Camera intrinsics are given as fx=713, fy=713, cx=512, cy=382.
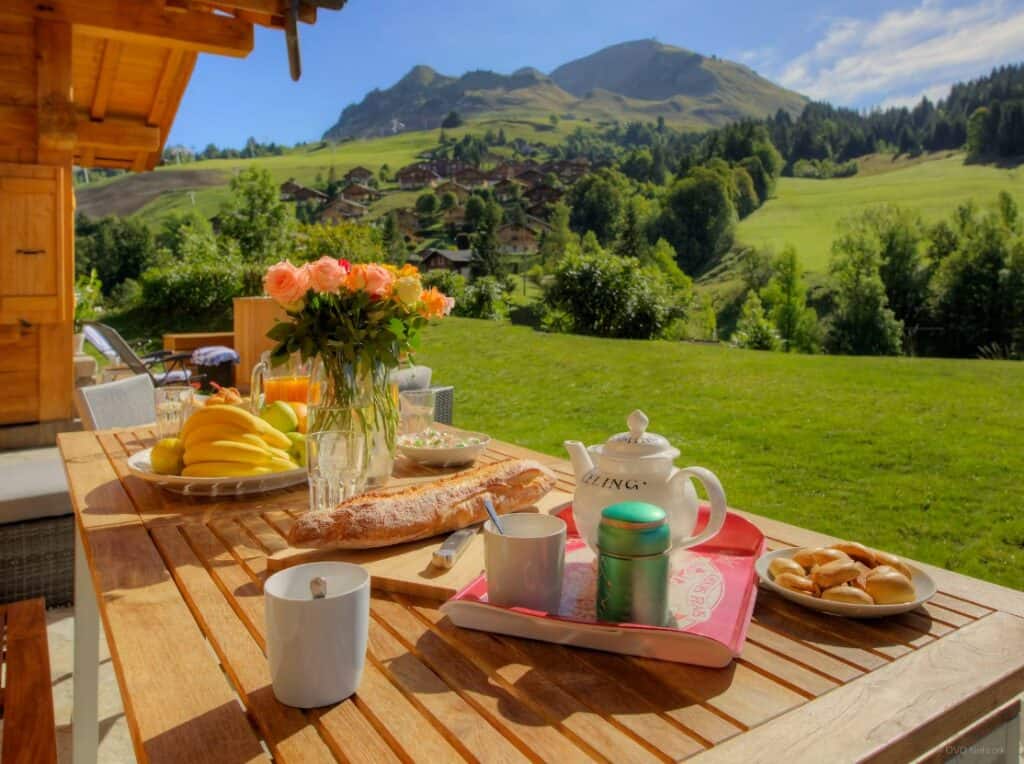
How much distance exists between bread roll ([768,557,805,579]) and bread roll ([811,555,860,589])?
0.08ft

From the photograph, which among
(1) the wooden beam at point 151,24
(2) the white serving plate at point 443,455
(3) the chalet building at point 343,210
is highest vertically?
(3) the chalet building at point 343,210

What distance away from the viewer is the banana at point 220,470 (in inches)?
53.1

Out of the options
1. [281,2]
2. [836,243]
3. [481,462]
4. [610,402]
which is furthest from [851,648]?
[836,243]

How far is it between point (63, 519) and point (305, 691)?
6.65ft

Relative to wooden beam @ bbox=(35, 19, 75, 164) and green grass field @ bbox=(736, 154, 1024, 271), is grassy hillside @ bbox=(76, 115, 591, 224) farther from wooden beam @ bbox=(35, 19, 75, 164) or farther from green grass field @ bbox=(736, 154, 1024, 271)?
wooden beam @ bbox=(35, 19, 75, 164)

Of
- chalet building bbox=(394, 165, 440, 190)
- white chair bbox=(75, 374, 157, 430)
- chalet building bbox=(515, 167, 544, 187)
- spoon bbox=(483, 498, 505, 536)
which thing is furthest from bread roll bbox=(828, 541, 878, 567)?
chalet building bbox=(394, 165, 440, 190)

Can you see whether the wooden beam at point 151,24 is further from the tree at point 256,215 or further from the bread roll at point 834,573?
the tree at point 256,215

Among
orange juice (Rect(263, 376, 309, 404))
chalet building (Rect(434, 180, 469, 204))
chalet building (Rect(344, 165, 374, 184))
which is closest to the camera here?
orange juice (Rect(263, 376, 309, 404))

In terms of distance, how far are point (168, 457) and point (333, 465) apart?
413 mm

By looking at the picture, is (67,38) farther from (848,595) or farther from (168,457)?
(848,595)

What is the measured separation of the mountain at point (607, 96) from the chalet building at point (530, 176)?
50.1m

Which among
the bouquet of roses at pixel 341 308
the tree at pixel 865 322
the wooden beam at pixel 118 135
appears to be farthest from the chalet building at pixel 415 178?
the bouquet of roses at pixel 341 308

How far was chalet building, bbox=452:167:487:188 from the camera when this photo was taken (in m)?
69.7

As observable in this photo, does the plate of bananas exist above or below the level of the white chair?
above
